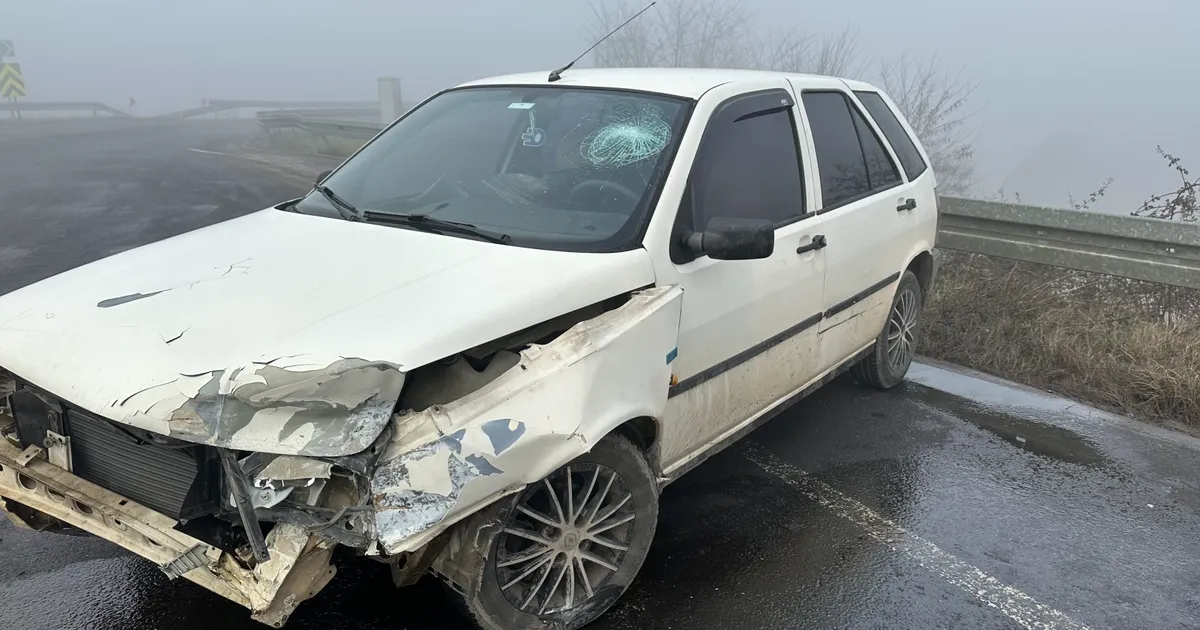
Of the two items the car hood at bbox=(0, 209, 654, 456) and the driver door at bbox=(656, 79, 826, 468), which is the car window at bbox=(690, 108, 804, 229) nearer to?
the driver door at bbox=(656, 79, 826, 468)

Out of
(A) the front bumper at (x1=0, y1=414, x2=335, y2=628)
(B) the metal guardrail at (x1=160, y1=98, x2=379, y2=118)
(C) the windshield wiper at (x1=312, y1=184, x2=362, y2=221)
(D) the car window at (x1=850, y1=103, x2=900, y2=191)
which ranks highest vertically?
(D) the car window at (x1=850, y1=103, x2=900, y2=191)

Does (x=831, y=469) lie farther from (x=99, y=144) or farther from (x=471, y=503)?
(x=99, y=144)

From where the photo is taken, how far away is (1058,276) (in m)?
6.14

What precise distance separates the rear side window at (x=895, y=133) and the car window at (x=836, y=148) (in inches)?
14.5

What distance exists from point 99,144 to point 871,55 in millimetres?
20204

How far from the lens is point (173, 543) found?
2.17m

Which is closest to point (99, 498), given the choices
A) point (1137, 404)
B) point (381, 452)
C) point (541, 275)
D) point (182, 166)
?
point (381, 452)

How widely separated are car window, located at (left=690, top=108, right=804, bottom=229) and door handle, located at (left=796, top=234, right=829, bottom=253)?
134mm

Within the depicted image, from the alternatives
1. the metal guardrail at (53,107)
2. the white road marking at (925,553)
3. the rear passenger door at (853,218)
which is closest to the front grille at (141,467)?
the white road marking at (925,553)

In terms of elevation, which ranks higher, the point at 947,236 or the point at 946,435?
the point at 947,236

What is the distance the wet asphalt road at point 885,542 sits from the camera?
9.53ft

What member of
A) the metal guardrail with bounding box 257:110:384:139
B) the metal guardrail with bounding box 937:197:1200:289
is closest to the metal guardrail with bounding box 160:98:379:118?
the metal guardrail with bounding box 257:110:384:139

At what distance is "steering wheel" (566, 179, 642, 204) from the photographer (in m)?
3.04

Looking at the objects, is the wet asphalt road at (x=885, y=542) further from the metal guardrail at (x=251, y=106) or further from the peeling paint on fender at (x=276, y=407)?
the metal guardrail at (x=251, y=106)
